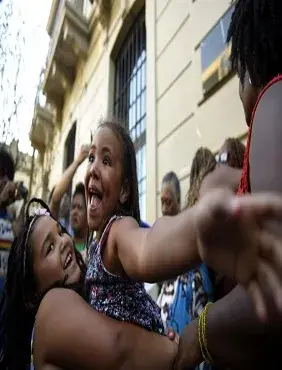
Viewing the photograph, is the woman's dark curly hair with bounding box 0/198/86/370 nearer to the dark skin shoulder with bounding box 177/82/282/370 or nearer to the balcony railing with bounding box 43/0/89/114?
the dark skin shoulder with bounding box 177/82/282/370

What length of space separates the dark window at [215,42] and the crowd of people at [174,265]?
5.43 feet

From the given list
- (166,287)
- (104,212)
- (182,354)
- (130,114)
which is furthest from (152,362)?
(130,114)

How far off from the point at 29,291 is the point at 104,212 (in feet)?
1.77

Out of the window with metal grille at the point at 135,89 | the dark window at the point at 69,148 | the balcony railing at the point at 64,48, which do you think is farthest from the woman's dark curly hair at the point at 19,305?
the dark window at the point at 69,148

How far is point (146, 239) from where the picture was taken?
0.83m

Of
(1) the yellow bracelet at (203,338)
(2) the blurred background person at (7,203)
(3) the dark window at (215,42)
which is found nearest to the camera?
(1) the yellow bracelet at (203,338)

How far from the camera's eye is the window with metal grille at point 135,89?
575cm

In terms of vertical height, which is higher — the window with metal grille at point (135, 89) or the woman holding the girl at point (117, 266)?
the window with metal grille at point (135, 89)

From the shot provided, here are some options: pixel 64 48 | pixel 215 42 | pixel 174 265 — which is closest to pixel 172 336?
pixel 174 265

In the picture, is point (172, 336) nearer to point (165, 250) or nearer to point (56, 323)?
point (56, 323)

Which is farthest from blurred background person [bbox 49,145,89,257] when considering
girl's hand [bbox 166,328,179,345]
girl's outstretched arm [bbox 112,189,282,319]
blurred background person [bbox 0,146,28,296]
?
girl's outstretched arm [bbox 112,189,282,319]

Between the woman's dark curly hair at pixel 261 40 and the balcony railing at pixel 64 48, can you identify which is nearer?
the woman's dark curly hair at pixel 261 40

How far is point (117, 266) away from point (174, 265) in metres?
0.50

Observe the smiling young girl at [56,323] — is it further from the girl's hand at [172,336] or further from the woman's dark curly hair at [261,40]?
the woman's dark curly hair at [261,40]
